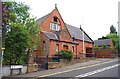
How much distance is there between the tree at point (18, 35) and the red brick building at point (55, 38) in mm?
11776

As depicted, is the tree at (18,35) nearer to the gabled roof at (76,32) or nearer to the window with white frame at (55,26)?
the window with white frame at (55,26)

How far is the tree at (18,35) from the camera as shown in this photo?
2327cm

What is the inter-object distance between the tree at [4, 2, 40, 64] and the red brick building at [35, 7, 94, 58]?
38.6 feet

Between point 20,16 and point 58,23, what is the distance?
695 inches

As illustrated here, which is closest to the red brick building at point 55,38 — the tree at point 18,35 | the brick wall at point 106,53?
the brick wall at point 106,53

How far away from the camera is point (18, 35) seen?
23234mm

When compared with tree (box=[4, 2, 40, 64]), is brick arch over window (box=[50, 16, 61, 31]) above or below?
above

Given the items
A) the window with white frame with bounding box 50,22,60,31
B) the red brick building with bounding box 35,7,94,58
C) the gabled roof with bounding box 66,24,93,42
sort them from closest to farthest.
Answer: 1. the red brick building with bounding box 35,7,94,58
2. the window with white frame with bounding box 50,22,60,31
3. the gabled roof with bounding box 66,24,93,42

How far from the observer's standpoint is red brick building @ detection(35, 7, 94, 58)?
→ 37344mm

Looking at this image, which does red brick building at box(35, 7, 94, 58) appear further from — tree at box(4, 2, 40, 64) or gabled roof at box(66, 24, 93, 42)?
tree at box(4, 2, 40, 64)

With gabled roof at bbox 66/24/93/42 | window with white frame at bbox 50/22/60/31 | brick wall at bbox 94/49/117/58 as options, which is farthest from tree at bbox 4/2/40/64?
brick wall at bbox 94/49/117/58

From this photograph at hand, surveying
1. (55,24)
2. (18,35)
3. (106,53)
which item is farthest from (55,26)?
(18,35)

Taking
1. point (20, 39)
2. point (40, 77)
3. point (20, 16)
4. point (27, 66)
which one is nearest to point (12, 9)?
point (20, 16)

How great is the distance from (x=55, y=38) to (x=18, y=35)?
15.3 meters
